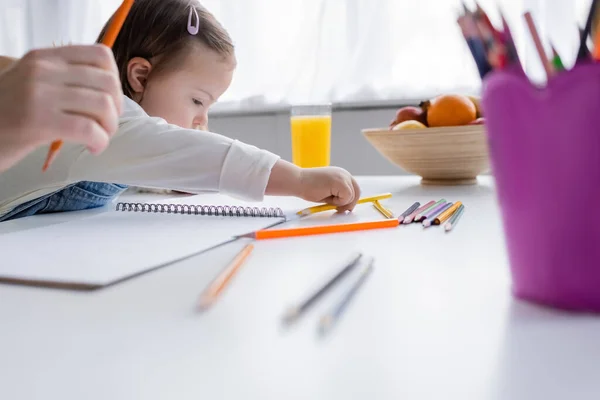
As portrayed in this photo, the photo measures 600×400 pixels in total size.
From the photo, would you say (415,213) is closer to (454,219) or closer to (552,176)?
(454,219)

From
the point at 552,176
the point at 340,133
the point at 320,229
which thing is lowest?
the point at 340,133

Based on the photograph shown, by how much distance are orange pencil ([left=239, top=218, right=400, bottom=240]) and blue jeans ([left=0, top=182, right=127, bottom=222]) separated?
440 millimetres

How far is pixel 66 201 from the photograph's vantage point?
87 cm

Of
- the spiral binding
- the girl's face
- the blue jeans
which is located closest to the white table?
the spiral binding

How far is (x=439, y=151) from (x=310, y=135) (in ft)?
1.11

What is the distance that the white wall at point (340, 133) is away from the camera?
1784mm

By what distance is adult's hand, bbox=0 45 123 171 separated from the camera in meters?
0.47


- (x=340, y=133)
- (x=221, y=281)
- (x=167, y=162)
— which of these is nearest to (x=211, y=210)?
(x=167, y=162)

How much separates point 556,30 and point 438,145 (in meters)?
0.78

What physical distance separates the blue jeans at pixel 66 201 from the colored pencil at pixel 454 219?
22.0 inches

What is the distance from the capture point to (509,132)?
30 cm

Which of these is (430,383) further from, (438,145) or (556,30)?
(556,30)

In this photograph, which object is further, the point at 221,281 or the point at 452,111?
the point at 452,111

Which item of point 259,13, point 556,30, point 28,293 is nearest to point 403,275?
point 28,293
